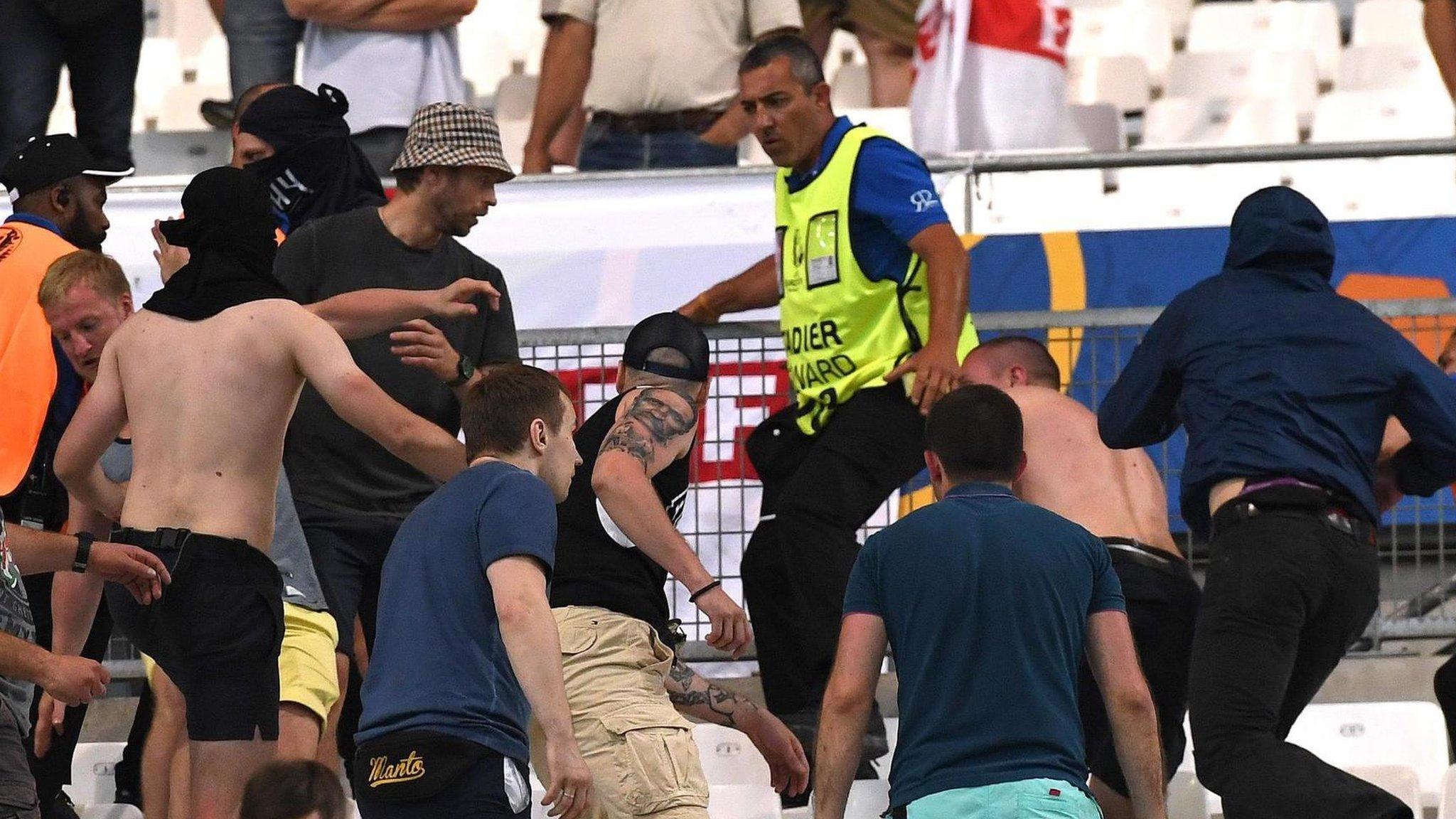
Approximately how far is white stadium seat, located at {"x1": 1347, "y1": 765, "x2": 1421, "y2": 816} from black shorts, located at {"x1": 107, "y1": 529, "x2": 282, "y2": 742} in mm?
2974

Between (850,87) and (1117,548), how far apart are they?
18.5ft

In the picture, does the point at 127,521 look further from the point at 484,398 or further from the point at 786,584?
the point at 786,584

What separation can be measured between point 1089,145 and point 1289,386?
4.84 metres

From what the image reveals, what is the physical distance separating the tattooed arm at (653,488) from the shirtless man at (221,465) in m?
0.51

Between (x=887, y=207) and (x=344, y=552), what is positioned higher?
(x=887, y=207)

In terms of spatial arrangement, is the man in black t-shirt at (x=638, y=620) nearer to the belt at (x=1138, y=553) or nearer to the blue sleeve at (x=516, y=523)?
the blue sleeve at (x=516, y=523)

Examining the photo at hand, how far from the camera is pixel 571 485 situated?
5684 millimetres

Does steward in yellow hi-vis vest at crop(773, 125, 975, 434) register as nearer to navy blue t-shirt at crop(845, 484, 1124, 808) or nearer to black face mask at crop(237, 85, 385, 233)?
black face mask at crop(237, 85, 385, 233)

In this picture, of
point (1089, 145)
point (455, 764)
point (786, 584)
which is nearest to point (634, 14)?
point (1089, 145)

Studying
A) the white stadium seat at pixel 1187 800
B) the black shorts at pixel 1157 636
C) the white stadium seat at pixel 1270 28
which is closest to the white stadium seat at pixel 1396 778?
the white stadium seat at pixel 1187 800

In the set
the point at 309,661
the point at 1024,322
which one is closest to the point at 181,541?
the point at 309,661

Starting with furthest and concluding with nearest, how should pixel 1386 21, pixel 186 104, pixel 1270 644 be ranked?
1. pixel 1386 21
2. pixel 186 104
3. pixel 1270 644

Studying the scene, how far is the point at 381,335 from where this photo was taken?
20.4 feet

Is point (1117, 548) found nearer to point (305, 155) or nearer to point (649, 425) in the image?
point (649, 425)
